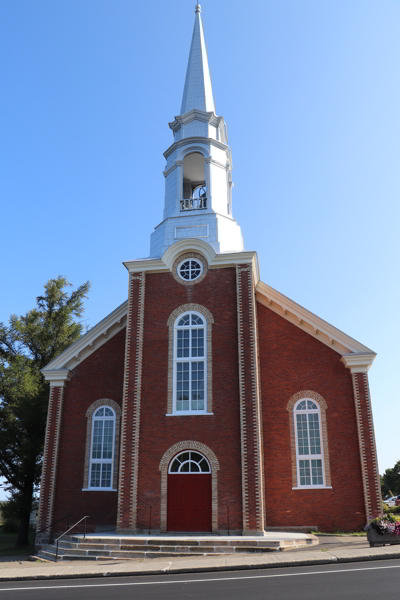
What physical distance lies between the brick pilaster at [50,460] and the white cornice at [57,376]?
17 centimetres

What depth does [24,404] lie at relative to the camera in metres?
27.5

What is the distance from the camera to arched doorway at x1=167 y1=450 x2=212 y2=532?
61.2 feet

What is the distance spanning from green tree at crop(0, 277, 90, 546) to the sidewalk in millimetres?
12208

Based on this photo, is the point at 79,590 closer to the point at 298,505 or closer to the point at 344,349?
the point at 298,505

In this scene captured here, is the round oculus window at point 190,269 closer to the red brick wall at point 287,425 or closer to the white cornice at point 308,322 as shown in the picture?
the white cornice at point 308,322

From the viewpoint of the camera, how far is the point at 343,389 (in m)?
21.0

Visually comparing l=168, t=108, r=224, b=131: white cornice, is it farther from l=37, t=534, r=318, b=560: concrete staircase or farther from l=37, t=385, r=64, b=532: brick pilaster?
l=37, t=534, r=318, b=560: concrete staircase

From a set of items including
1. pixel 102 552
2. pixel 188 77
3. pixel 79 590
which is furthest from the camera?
pixel 188 77

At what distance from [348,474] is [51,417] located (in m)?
12.0

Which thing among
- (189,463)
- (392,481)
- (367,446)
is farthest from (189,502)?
(392,481)

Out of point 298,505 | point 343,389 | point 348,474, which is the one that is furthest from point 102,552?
point 343,389

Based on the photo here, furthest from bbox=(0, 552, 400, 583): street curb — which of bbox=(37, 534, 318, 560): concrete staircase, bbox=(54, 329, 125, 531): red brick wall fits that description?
bbox=(54, 329, 125, 531): red brick wall

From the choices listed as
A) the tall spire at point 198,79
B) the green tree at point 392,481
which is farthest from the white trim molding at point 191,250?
the green tree at point 392,481

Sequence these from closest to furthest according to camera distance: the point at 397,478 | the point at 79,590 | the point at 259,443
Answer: the point at 79,590
the point at 259,443
the point at 397,478
